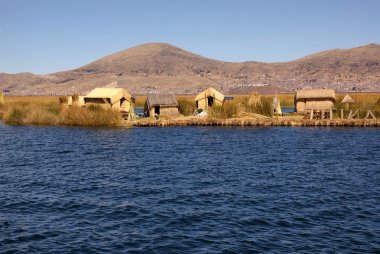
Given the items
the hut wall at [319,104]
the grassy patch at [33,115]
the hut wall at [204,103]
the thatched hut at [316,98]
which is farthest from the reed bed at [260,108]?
the grassy patch at [33,115]

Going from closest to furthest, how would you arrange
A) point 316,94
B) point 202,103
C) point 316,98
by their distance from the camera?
point 316,94
point 316,98
point 202,103

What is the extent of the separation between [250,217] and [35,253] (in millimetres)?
7811

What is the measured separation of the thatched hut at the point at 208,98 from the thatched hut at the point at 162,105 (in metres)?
4.02

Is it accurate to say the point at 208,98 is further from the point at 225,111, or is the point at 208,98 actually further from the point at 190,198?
the point at 190,198

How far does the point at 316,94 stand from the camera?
58219 mm

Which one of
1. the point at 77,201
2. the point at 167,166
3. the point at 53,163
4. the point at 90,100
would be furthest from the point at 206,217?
the point at 90,100

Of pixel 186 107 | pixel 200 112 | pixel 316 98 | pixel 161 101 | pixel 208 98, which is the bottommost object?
pixel 200 112

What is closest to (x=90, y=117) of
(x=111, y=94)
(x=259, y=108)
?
(x=111, y=94)

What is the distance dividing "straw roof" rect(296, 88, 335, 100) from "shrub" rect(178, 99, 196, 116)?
1464 centimetres

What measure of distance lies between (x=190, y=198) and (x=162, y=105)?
39427 millimetres

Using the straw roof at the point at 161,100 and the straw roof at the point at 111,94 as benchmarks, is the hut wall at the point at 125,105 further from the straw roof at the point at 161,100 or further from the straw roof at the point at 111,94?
the straw roof at the point at 161,100

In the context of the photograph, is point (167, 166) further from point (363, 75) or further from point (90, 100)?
point (363, 75)

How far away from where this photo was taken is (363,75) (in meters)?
199

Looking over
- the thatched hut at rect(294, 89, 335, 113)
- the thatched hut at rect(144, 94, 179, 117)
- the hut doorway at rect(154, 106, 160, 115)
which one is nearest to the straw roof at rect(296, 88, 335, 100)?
the thatched hut at rect(294, 89, 335, 113)
